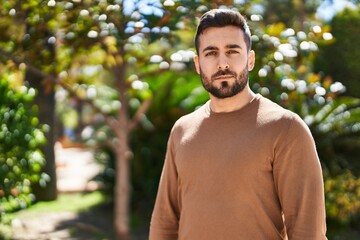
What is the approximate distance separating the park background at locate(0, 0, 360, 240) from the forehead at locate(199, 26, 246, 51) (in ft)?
9.54

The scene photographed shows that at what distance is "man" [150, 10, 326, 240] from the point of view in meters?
2.19

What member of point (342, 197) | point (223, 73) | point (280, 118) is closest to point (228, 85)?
point (223, 73)

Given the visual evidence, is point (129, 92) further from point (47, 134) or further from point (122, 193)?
point (47, 134)

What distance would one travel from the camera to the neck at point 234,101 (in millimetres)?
2367

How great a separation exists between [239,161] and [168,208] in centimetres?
49

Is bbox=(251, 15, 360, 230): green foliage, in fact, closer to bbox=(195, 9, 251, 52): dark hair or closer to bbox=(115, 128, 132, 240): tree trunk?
bbox=(115, 128, 132, 240): tree trunk

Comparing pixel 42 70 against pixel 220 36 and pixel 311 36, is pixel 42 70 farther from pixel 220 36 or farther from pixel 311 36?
pixel 220 36

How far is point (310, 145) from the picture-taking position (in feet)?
7.23

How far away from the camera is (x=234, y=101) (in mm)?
2367

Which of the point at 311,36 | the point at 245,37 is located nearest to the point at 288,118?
the point at 245,37

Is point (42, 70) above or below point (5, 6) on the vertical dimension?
below

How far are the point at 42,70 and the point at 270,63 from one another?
8.85ft

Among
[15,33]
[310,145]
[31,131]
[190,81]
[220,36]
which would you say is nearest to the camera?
[310,145]

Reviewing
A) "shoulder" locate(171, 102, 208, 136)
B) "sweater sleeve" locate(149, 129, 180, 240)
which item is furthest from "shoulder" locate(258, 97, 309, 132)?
"sweater sleeve" locate(149, 129, 180, 240)
